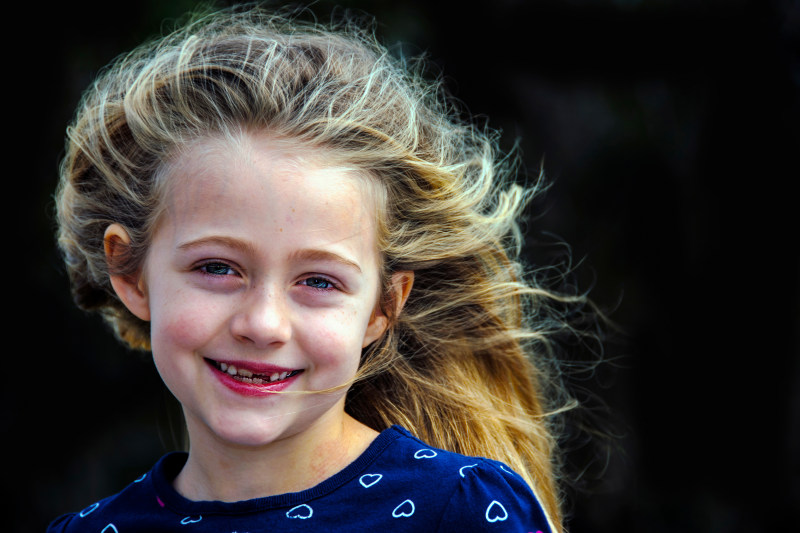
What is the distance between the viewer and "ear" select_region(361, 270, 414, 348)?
1726mm

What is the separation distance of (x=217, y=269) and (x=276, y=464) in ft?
1.21

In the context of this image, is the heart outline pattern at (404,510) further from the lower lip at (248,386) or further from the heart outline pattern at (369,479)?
the lower lip at (248,386)

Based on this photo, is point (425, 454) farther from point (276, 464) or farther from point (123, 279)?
point (123, 279)

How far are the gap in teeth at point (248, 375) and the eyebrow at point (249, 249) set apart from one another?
7.9 inches

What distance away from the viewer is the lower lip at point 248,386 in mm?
1547

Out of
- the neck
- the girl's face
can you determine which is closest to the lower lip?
the girl's face

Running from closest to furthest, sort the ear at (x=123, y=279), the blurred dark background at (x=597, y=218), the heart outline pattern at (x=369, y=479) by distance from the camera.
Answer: the heart outline pattern at (x=369, y=479) < the ear at (x=123, y=279) < the blurred dark background at (x=597, y=218)

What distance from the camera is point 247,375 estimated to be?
156 centimetres

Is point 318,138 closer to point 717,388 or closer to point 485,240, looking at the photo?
point 485,240

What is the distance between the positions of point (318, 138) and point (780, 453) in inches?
95.5

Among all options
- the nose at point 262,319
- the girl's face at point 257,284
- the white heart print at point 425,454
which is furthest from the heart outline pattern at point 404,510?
the nose at point 262,319

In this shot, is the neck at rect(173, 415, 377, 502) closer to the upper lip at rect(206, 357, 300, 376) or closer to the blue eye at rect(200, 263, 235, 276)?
the upper lip at rect(206, 357, 300, 376)

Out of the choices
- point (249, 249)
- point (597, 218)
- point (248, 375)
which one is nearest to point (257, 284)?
point (249, 249)

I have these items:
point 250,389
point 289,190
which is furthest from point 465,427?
point 289,190
